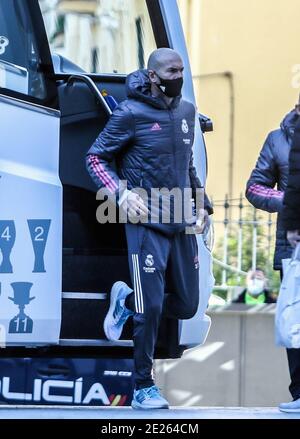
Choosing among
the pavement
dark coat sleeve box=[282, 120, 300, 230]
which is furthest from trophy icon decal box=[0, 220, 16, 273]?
dark coat sleeve box=[282, 120, 300, 230]

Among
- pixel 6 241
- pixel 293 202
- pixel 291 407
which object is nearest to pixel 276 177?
pixel 293 202

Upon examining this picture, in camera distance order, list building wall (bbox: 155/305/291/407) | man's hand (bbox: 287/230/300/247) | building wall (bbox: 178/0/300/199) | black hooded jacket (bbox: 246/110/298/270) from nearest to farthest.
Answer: man's hand (bbox: 287/230/300/247), black hooded jacket (bbox: 246/110/298/270), building wall (bbox: 155/305/291/407), building wall (bbox: 178/0/300/199)

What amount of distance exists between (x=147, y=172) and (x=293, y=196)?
2.13ft

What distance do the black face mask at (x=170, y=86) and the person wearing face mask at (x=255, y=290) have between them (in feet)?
15.3

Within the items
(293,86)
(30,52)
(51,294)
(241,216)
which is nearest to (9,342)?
(51,294)

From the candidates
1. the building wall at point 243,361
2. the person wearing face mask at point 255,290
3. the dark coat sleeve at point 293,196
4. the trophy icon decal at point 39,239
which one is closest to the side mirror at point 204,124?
the dark coat sleeve at point 293,196

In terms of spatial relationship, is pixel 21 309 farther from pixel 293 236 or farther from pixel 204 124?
pixel 204 124

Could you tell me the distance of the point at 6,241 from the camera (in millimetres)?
5238

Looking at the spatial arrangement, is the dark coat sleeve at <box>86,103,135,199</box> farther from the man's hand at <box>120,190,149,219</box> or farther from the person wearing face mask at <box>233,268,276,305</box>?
the person wearing face mask at <box>233,268,276,305</box>

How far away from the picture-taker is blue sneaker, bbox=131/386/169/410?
17.7 feet

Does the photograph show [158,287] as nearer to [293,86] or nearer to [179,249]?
[179,249]

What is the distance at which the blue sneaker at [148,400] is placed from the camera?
17.7ft

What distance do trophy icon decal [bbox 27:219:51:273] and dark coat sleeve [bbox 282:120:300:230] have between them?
105cm

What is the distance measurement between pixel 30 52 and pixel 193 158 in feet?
3.16
